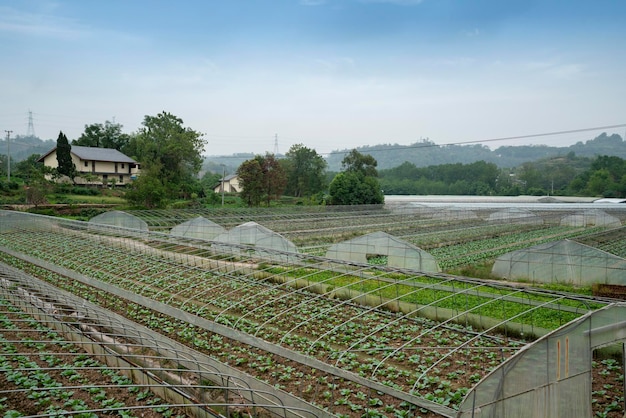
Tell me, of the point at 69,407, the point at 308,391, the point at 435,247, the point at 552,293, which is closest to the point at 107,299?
the point at 69,407

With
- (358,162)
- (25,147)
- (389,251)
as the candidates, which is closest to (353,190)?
(358,162)

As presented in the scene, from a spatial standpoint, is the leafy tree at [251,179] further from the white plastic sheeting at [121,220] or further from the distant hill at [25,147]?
the distant hill at [25,147]

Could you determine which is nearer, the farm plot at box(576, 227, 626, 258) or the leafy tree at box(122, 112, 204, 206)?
the farm plot at box(576, 227, 626, 258)

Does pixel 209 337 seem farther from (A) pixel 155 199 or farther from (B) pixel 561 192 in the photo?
(B) pixel 561 192

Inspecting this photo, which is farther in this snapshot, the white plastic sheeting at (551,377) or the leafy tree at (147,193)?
the leafy tree at (147,193)

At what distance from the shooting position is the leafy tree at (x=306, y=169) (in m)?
57.3

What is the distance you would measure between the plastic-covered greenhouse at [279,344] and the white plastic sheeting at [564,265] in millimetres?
4234

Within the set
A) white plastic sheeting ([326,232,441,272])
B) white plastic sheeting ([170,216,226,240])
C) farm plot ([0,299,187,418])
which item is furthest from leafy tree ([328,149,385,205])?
farm plot ([0,299,187,418])

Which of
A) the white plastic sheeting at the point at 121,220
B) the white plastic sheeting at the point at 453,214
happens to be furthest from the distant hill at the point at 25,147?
the white plastic sheeting at the point at 453,214

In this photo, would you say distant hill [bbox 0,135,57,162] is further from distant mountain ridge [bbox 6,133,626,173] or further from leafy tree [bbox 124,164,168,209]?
leafy tree [bbox 124,164,168,209]

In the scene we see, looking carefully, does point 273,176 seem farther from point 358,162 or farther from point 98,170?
point 98,170

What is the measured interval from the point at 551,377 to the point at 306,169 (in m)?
52.1

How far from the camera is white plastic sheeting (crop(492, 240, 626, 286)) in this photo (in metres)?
15.2

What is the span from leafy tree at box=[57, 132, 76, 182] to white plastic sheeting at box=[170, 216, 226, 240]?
71.4ft
